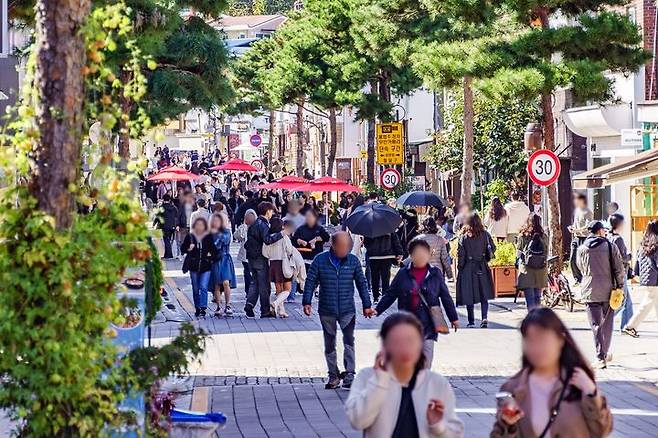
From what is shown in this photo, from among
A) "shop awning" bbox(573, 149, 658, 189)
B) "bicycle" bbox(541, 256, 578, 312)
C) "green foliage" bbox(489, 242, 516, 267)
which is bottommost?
"bicycle" bbox(541, 256, 578, 312)

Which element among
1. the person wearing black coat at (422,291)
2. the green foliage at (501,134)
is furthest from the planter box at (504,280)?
the green foliage at (501,134)

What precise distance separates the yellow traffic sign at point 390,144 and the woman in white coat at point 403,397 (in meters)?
38.3

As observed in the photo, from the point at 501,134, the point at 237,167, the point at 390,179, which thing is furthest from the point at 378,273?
the point at 237,167

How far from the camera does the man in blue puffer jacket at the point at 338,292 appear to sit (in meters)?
15.6

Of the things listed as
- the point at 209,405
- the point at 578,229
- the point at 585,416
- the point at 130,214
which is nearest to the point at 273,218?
the point at 578,229

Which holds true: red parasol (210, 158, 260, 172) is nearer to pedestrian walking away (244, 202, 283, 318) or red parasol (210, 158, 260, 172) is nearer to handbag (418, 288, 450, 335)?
pedestrian walking away (244, 202, 283, 318)

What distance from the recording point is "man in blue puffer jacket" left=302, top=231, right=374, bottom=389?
1565 cm

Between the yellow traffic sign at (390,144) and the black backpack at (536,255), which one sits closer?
the black backpack at (536,255)

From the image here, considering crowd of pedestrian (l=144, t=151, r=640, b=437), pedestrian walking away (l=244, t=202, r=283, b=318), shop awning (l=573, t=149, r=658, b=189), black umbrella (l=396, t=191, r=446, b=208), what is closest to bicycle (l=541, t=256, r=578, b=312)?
crowd of pedestrian (l=144, t=151, r=640, b=437)

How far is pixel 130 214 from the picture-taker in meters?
8.33

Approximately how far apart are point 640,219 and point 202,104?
39.9ft

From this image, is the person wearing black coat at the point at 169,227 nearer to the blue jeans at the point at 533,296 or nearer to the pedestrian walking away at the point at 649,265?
the blue jeans at the point at 533,296

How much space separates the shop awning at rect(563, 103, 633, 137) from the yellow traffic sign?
593 cm

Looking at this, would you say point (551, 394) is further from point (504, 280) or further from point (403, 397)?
point (504, 280)
